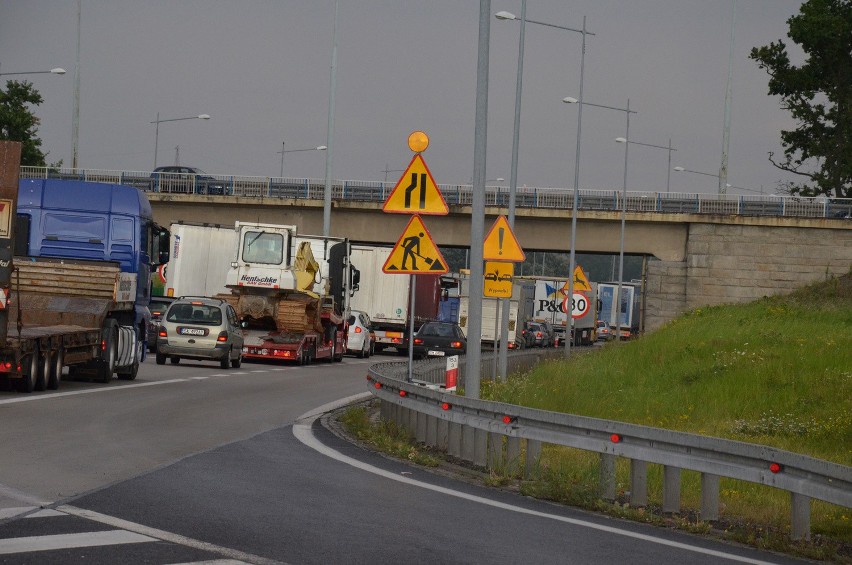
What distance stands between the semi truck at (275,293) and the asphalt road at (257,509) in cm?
2011

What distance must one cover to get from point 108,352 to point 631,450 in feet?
51.0

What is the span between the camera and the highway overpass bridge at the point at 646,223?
190 ft

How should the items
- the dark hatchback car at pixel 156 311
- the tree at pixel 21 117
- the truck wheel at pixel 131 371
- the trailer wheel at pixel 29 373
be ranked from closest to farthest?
the trailer wheel at pixel 29 373 < the truck wheel at pixel 131 371 < the dark hatchback car at pixel 156 311 < the tree at pixel 21 117

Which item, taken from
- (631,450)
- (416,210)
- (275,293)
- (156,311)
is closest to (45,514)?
(631,450)

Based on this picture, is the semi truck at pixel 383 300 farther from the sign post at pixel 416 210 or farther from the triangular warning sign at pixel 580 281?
the sign post at pixel 416 210

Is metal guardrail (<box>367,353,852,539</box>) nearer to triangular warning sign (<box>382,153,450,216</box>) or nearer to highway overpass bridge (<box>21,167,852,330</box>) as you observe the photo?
triangular warning sign (<box>382,153,450,216</box>)

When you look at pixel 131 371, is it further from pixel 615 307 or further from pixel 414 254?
pixel 615 307

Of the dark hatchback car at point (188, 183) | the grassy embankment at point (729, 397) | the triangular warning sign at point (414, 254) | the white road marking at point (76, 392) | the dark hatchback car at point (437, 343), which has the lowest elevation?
the dark hatchback car at point (437, 343)

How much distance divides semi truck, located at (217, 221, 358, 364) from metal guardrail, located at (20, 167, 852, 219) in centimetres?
2049

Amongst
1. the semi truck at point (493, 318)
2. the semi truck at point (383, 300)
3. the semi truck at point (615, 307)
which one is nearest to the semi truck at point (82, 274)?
the semi truck at point (383, 300)

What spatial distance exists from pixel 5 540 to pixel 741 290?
5252cm

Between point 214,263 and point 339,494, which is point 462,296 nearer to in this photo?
point 214,263

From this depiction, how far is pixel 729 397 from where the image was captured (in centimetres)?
2588

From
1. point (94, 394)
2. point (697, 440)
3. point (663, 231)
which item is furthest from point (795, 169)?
point (697, 440)
